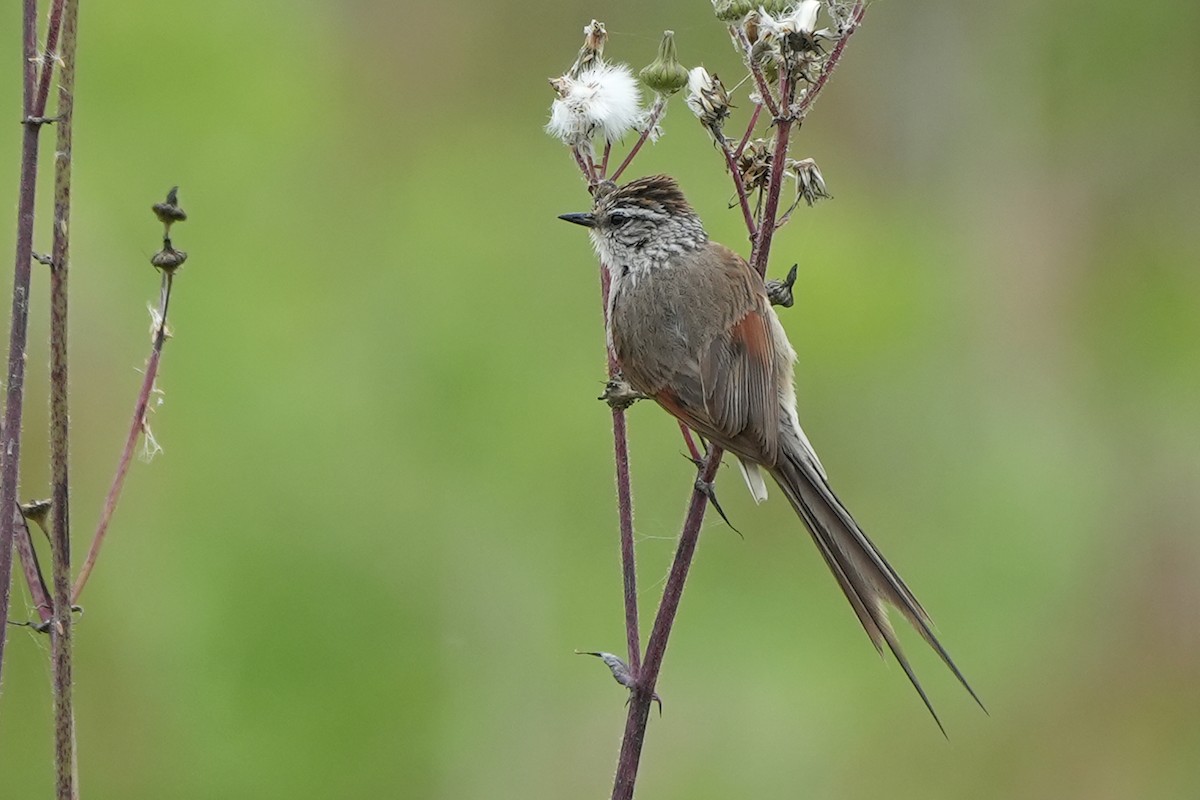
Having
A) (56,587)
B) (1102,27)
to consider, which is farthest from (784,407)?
(1102,27)

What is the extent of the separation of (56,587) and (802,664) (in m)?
4.20

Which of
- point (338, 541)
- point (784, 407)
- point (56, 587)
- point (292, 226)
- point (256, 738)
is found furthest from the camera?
point (292, 226)

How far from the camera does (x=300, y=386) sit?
5871 millimetres

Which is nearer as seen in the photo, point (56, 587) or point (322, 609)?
point (56, 587)

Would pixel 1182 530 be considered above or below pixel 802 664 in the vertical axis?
above

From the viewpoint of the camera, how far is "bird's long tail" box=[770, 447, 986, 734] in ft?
6.73

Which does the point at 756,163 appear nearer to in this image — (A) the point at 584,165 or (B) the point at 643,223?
(A) the point at 584,165

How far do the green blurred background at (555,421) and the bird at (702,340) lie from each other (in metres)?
1.86

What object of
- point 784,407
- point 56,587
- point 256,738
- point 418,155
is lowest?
point 256,738

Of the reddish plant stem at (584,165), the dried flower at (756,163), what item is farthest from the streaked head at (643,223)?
the dried flower at (756,163)

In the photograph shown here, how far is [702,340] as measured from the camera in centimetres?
270

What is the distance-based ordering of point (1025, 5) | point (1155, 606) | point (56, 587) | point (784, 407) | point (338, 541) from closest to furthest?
point (56, 587) < point (784, 407) < point (338, 541) < point (1155, 606) < point (1025, 5)

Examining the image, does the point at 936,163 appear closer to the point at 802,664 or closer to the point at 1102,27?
the point at 1102,27

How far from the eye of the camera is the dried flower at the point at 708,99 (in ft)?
6.83
